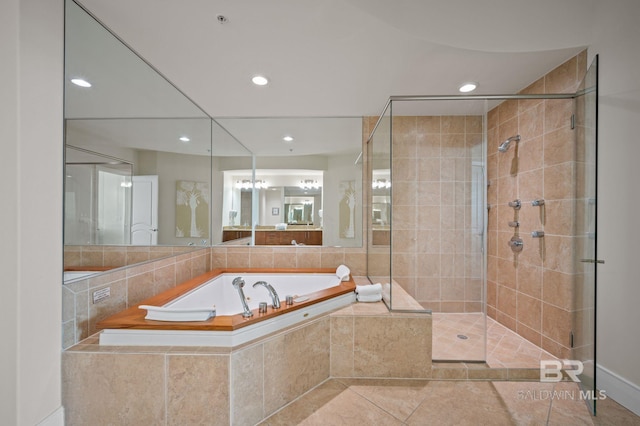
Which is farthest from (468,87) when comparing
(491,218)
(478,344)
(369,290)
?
(478,344)

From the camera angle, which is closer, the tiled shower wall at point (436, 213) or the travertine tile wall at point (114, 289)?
the travertine tile wall at point (114, 289)

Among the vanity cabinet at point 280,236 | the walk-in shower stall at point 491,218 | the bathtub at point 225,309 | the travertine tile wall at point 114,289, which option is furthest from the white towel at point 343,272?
the travertine tile wall at point 114,289

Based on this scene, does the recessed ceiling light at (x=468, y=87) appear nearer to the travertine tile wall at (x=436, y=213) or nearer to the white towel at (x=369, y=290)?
the travertine tile wall at (x=436, y=213)

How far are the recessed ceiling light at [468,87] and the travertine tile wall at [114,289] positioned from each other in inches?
117

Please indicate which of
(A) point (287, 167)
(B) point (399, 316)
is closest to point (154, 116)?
(A) point (287, 167)

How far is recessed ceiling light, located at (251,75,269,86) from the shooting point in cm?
201

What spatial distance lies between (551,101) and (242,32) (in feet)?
7.79

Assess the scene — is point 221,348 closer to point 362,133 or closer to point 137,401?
point 137,401

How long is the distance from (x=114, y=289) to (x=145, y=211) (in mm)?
583

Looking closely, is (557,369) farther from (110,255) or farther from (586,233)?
(110,255)

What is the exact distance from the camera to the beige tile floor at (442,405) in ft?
4.89

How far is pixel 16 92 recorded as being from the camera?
1136 mm

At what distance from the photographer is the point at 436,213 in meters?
2.65

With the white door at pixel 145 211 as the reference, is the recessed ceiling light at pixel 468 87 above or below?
above
